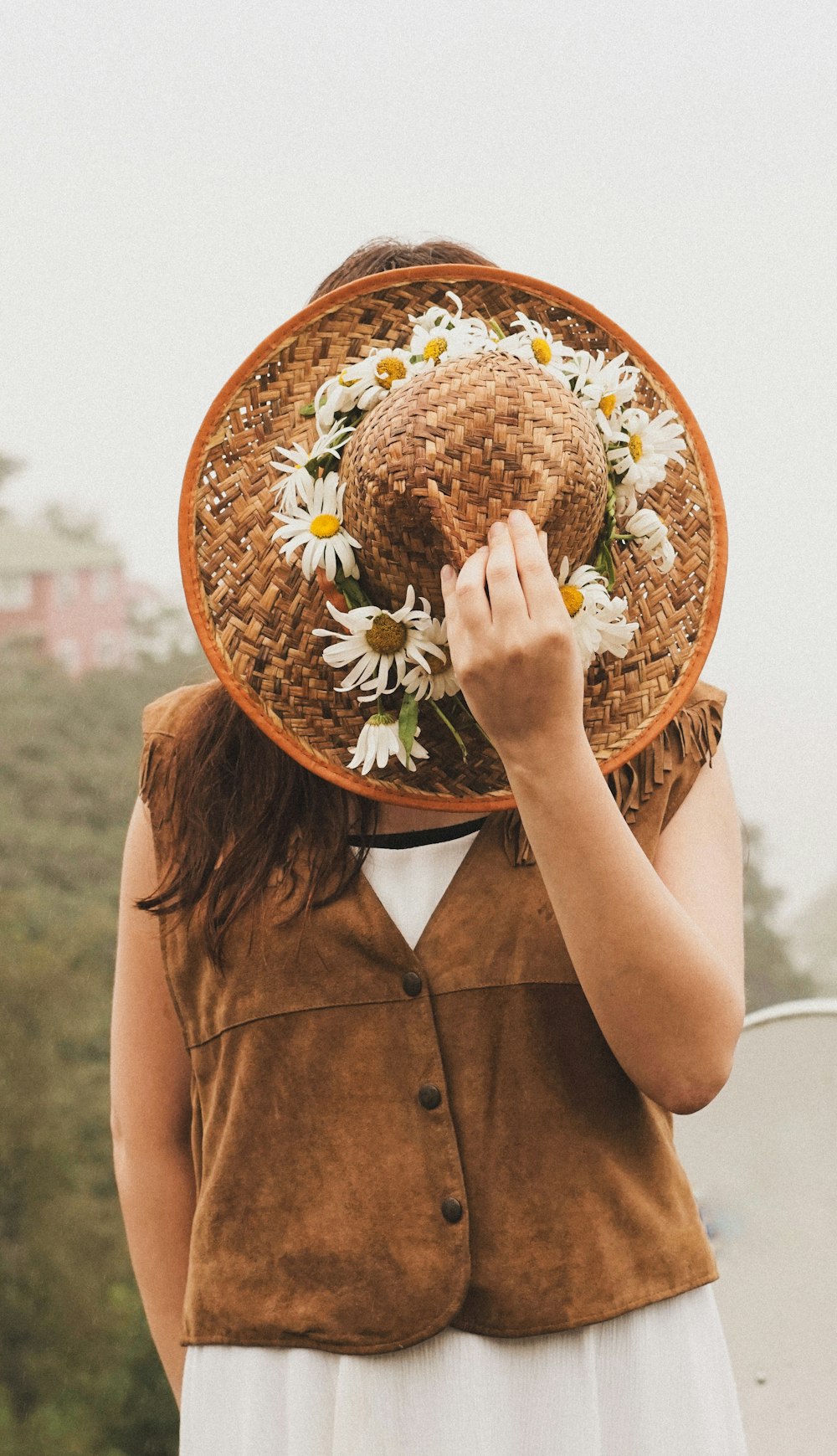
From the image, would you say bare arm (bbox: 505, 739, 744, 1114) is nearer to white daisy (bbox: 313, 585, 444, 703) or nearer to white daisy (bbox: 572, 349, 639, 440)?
white daisy (bbox: 313, 585, 444, 703)

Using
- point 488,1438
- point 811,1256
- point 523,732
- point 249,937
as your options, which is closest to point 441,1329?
point 488,1438

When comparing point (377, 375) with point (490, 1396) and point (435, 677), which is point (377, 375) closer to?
point (435, 677)

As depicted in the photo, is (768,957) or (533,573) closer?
(533,573)

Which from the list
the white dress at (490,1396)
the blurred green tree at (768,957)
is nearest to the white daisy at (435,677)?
the white dress at (490,1396)

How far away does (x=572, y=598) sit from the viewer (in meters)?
0.92

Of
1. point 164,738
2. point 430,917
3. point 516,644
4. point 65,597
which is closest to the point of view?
point 516,644

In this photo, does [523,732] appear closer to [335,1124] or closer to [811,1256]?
[335,1124]

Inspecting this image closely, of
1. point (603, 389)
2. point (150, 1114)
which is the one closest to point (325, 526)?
point (603, 389)

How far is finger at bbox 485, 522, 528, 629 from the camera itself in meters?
0.83

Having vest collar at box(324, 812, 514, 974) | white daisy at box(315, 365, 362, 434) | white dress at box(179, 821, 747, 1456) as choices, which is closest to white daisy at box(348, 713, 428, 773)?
vest collar at box(324, 812, 514, 974)

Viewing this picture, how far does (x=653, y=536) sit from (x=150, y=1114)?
64cm

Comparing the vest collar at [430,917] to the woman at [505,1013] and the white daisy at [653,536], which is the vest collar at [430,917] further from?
the white daisy at [653,536]

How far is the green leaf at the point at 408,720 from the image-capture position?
0.95 m

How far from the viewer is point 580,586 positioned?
0.94 meters
